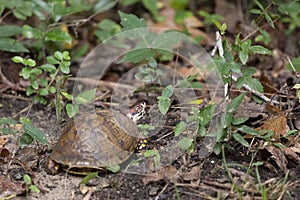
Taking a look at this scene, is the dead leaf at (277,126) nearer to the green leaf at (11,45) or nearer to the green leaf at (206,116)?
the green leaf at (206,116)

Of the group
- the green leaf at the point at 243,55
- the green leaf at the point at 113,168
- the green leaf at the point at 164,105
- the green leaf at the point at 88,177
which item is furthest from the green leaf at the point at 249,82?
the green leaf at the point at 88,177

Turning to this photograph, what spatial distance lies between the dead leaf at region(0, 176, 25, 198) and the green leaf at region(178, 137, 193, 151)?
2.84 ft

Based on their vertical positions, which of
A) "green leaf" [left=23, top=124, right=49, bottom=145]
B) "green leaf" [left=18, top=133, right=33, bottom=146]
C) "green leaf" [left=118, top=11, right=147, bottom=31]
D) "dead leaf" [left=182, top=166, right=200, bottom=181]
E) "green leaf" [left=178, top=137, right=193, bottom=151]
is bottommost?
"dead leaf" [left=182, top=166, right=200, bottom=181]

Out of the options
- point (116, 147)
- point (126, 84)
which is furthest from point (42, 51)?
point (116, 147)

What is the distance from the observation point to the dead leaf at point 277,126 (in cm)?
292

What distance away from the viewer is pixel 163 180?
2.64m

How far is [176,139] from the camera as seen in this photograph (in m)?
3.03

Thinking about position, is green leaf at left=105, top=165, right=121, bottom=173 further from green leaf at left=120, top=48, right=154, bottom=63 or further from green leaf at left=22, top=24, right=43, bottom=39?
green leaf at left=22, top=24, right=43, bottom=39

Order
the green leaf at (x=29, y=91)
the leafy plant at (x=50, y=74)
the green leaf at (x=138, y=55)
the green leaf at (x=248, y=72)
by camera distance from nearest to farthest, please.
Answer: the green leaf at (x=248, y=72)
the leafy plant at (x=50, y=74)
the green leaf at (x=138, y=55)
the green leaf at (x=29, y=91)

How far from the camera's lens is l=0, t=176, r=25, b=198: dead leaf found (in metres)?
2.62

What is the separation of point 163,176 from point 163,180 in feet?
0.07

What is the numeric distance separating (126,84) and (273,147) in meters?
1.63

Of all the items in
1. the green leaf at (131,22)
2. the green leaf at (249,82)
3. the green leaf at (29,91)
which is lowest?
the green leaf at (29,91)

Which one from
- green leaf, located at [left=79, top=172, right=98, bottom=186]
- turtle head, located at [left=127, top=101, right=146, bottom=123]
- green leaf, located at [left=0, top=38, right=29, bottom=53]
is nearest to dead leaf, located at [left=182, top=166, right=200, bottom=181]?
green leaf, located at [left=79, top=172, right=98, bottom=186]
